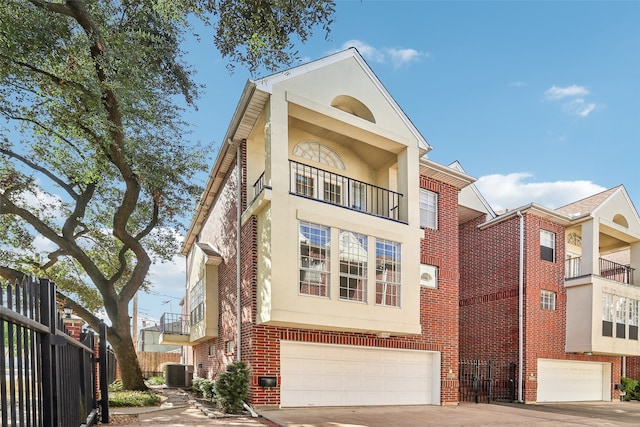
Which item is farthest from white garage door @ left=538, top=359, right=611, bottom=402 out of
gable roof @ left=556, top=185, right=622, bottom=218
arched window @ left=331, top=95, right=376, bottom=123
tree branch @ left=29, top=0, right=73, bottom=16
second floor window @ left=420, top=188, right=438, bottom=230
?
tree branch @ left=29, top=0, right=73, bottom=16

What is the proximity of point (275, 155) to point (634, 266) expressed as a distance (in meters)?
19.5

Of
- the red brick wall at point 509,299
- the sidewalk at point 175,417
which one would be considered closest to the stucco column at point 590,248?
the red brick wall at point 509,299

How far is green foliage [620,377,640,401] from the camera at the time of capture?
20.3m

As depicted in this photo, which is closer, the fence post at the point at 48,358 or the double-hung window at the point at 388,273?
the fence post at the point at 48,358

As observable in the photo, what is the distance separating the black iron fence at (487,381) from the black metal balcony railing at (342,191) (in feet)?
22.1

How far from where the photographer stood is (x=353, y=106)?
13312 millimetres

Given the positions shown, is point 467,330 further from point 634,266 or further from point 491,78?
point 491,78

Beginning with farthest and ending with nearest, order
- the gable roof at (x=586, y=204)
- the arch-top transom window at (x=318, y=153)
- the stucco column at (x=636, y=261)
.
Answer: the stucco column at (x=636, y=261) < the gable roof at (x=586, y=204) < the arch-top transom window at (x=318, y=153)

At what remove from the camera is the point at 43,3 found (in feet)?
30.1

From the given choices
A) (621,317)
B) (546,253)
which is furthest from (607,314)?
(546,253)

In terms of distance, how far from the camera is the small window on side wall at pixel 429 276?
14.3 meters

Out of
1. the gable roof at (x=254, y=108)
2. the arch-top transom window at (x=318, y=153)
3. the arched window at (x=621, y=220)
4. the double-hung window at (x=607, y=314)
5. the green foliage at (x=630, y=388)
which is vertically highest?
the gable roof at (x=254, y=108)

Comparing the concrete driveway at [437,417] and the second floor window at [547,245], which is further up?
the second floor window at [547,245]

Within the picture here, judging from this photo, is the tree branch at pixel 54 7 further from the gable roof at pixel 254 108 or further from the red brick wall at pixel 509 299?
the red brick wall at pixel 509 299
